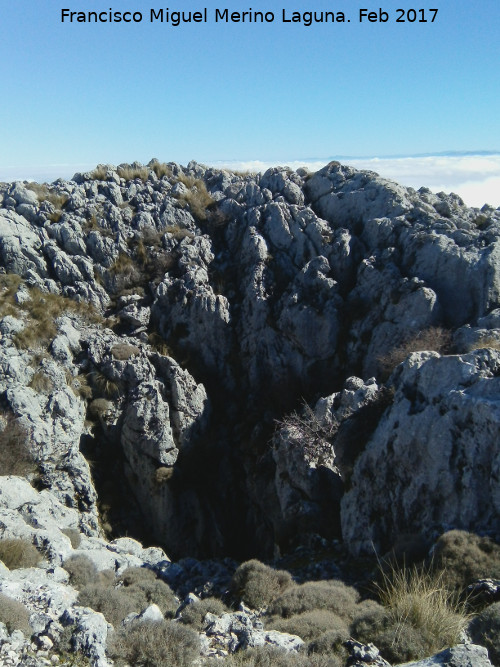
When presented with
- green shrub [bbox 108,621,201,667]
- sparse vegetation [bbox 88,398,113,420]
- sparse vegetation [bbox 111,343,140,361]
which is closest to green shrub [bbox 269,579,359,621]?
green shrub [bbox 108,621,201,667]

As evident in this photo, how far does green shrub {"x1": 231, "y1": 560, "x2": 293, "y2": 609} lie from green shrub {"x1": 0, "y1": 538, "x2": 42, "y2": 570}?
5382 mm

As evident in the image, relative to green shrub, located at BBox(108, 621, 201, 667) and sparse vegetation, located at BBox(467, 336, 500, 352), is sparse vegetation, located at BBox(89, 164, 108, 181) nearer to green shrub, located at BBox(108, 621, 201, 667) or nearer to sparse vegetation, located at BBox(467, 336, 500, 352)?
sparse vegetation, located at BBox(467, 336, 500, 352)

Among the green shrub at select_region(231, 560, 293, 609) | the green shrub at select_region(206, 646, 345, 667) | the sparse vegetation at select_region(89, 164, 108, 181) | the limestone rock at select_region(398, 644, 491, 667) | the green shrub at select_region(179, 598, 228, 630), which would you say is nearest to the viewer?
the limestone rock at select_region(398, 644, 491, 667)

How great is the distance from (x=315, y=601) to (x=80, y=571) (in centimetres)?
647

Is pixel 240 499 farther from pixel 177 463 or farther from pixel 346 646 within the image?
pixel 346 646

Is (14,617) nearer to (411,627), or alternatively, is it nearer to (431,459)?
(411,627)

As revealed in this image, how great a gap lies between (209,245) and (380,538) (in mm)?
25009

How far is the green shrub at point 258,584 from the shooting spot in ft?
41.5

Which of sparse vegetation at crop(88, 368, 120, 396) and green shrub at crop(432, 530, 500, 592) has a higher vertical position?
green shrub at crop(432, 530, 500, 592)

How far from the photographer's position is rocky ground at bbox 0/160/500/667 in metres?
14.7

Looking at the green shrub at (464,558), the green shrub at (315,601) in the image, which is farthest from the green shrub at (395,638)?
the green shrub at (464,558)

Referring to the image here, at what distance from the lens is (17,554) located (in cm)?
1374

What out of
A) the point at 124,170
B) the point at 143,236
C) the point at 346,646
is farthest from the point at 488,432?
the point at 124,170

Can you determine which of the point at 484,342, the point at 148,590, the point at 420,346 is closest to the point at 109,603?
the point at 148,590
